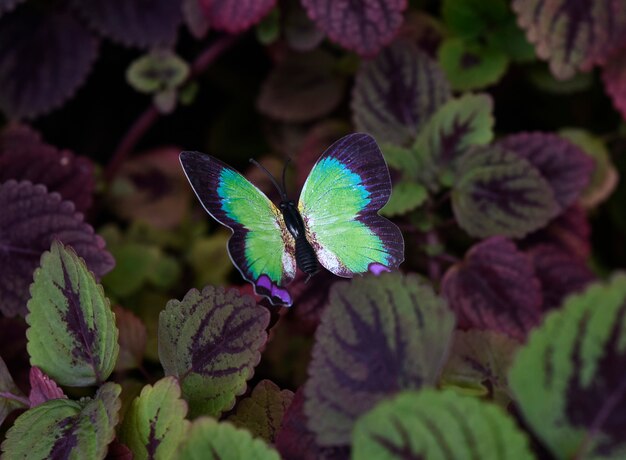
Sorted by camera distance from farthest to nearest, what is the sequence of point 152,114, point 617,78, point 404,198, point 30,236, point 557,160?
point 152,114, point 617,78, point 557,160, point 404,198, point 30,236

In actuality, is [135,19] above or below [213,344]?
above

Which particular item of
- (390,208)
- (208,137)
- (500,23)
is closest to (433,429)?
(390,208)

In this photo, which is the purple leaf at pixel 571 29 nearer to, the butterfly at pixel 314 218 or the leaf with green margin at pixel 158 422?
the butterfly at pixel 314 218

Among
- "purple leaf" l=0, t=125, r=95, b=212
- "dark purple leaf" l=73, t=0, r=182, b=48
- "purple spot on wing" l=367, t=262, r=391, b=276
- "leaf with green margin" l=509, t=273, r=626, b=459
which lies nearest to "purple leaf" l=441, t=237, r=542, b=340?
"purple spot on wing" l=367, t=262, r=391, b=276

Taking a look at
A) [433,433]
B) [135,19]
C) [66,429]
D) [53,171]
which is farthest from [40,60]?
[433,433]

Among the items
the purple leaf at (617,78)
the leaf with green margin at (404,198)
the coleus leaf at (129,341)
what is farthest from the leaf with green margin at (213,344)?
the purple leaf at (617,78)

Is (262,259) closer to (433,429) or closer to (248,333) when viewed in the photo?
(248,333)

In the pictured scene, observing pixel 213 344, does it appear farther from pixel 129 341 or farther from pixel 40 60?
pixel 40 60
